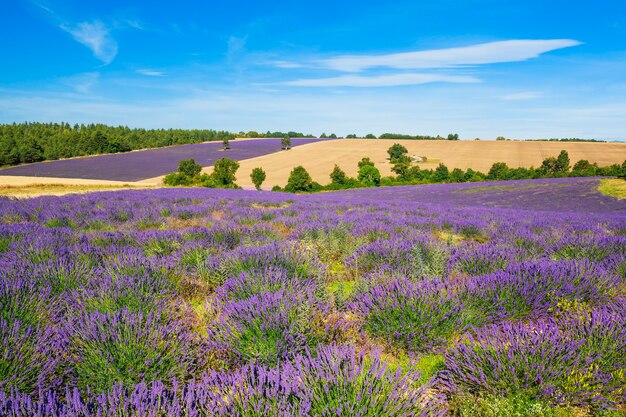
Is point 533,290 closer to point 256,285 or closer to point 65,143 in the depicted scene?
point 256,285

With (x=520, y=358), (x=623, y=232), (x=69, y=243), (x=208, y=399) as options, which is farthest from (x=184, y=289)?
(x=623, y=232)

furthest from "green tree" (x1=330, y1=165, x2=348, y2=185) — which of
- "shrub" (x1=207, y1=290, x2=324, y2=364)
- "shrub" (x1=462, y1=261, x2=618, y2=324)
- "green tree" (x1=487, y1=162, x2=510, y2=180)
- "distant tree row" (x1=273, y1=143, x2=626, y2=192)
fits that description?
"shrub" (x1=207, y1=290, x2=324, y2=364)

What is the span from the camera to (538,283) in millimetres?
3045

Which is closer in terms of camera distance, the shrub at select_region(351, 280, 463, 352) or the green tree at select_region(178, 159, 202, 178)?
the shrub at select_region(351, 280, 463, 352)

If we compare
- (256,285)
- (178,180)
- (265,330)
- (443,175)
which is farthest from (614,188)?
(178,180)

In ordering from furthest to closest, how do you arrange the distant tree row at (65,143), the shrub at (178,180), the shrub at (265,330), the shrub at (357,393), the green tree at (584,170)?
the distant tree row at (65,143) → the green tree at (584,170) → the shrub at (178,180) → the shrub at (265,330) → the shrub at (357,393)

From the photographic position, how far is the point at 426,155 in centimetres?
6562

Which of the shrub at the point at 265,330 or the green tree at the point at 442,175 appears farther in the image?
the green tree at the point at 442,175

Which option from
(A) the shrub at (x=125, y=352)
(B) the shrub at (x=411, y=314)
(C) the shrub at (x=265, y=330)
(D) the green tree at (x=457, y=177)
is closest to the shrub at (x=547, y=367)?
(B) the shrub at (x=411, y=314)

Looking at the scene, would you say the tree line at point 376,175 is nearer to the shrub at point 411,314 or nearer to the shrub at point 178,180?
the shrub at point 178,180

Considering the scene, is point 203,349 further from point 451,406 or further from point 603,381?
point 603,381

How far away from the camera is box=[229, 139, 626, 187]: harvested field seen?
5241 cm

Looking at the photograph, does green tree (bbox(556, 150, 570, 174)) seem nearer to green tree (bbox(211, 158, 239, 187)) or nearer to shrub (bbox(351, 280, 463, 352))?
green tree (bbox(211, 158, 239, 187))

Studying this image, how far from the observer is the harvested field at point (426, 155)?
2063 inches
